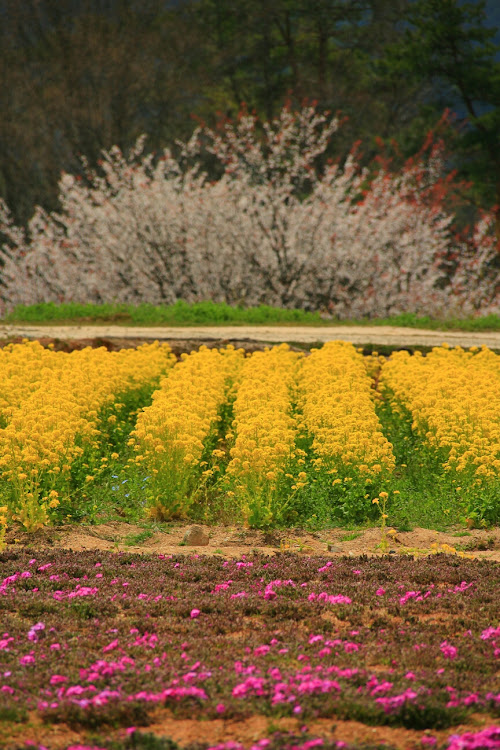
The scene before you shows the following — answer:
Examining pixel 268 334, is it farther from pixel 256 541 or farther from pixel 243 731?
pixel 243 731

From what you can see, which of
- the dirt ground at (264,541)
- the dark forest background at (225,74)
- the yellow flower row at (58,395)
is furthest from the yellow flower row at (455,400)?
the dark forest background at (225,74)

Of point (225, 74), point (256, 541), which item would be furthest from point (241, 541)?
point (225, 74)

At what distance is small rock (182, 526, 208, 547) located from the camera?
670cm

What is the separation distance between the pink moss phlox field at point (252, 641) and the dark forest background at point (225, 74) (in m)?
24.1

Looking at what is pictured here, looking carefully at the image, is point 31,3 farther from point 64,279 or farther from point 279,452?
point 279,452

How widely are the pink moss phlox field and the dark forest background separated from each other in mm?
24143

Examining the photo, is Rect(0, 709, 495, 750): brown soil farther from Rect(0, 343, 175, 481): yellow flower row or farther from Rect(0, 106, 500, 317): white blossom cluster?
Rect(0, 106, 500, 317): white blossom cluster

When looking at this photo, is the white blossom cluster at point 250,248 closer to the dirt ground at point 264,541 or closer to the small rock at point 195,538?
the dirt ground at point 264,541

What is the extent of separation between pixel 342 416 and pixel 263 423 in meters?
0.92

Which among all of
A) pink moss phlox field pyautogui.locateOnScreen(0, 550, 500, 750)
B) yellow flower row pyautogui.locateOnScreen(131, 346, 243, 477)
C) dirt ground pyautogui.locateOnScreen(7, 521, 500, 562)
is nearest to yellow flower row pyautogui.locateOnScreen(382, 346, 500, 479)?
dirt ground pyautogui.locateOnScreen(7, 521, 500, 562)

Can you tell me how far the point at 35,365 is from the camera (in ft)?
34.8

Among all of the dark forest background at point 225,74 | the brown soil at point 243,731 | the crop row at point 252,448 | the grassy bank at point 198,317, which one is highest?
the dark forest background at point 225,74

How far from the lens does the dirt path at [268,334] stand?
13.7m

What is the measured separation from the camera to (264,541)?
22.4 ft
